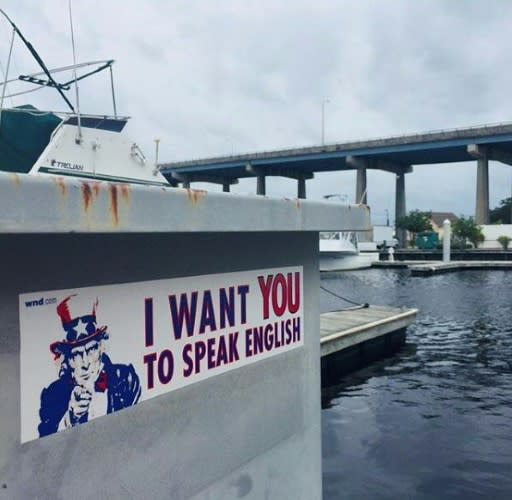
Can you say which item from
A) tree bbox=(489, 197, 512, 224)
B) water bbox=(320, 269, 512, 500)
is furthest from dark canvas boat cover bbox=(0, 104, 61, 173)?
tree bbox=(489, 197, 512, 224)

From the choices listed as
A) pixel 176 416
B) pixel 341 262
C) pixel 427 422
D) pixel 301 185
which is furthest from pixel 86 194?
pixel 301 185

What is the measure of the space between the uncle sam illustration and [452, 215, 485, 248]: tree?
239ft

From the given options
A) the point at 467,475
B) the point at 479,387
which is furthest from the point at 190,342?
the point at 479,387

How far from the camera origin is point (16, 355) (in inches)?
82.9

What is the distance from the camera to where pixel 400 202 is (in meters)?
88.8

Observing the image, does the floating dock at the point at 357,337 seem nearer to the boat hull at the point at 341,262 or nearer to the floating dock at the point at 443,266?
the floating dock at the point at 443,266

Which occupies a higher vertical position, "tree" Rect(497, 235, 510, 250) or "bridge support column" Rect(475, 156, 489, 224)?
"bridge support column" Rect(475, 156, 489, 224)

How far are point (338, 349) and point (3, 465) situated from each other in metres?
11.9

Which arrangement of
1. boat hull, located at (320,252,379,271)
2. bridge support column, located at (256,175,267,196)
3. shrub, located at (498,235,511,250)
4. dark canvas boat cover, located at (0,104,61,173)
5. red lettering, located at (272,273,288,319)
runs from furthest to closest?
bridge support column, located at (256,175,267,196)
shrub, located at (498,235,511,250)
boat hull, located at (320,252,379,271)
dark canvas boat cover, located at (0,104,61,173)
red lettering, located at (272,273,288,319)

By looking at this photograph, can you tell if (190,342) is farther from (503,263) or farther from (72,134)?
(503,263)

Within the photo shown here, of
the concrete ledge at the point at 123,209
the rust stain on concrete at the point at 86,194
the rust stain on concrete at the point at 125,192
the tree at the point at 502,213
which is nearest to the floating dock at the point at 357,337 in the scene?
the concrete ledge at the point at 123,209

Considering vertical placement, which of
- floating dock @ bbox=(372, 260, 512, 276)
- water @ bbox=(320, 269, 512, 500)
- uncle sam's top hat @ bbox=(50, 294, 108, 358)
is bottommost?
water @ bbox=(320, 269, 512, 500)

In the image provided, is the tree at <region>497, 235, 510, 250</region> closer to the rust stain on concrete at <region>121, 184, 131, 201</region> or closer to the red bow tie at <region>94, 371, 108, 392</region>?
the red bow tie at <region>94, 371, 108, 392</region>

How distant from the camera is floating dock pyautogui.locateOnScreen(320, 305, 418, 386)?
44.3ft
